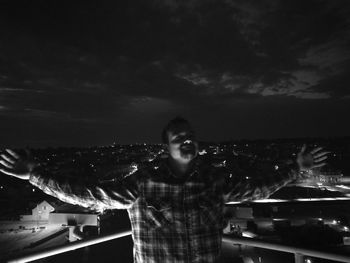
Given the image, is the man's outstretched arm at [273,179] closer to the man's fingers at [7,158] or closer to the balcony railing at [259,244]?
the balcony railing at [259,244]

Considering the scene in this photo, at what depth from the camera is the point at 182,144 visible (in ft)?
5.80

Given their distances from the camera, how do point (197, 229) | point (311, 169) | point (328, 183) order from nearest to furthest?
point (197, 229)
point (311, 169)
point (328, 183)

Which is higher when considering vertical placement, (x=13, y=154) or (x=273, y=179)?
(x=13, y=154)

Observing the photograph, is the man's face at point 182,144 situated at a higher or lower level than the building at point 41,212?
higher

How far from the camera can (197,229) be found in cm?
163

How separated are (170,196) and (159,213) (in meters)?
0.12

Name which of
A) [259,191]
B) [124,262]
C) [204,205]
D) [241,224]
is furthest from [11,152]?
[241,224]

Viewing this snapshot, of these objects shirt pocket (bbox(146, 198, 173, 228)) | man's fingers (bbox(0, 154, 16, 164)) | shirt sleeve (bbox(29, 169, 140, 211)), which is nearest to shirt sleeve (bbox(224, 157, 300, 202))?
shirt pocket (bbox(146, 198, 173, 228))

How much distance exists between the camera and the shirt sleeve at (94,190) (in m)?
1.67

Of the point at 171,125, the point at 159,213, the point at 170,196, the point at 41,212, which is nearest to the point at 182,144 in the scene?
the point at 171,125

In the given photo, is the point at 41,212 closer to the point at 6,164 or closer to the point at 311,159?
the point at 6,164

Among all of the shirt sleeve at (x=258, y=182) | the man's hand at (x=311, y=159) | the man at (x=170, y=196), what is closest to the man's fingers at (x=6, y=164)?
the man at (x=170, y=196)

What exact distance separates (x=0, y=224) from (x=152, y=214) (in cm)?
2884

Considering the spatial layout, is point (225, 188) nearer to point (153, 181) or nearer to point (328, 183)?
point (153, 181)
